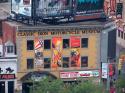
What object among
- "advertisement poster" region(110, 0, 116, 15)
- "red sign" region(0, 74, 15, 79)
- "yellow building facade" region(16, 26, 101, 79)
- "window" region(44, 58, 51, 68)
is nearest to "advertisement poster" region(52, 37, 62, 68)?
"yellow building facade" region(16, 26, 101, 79)

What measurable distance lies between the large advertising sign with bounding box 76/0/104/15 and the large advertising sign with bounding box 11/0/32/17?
5.76 metres

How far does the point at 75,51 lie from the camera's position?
262 ft

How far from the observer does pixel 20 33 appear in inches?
3095

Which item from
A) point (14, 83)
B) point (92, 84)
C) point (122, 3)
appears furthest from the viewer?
point (122, 3)

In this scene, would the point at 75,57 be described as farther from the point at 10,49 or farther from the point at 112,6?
the point at 112,6

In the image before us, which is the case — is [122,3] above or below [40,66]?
above

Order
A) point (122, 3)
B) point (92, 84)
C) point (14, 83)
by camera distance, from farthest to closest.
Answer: point (122, 3)
point (14, 83)
point (92, 84)

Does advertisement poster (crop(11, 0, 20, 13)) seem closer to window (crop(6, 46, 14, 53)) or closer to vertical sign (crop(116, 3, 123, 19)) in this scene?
window (crop(6, 46, 14, 53))

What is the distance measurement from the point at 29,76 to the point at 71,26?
7.12 m

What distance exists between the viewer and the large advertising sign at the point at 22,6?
3140 inches

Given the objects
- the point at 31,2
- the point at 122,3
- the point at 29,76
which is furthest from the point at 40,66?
the point at 122,3

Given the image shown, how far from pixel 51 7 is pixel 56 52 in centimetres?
515

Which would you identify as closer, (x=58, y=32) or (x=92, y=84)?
(x=92, y=84)

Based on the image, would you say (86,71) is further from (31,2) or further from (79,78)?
(31,2)
